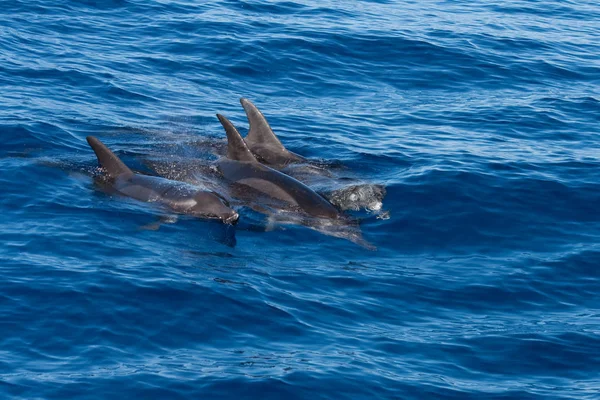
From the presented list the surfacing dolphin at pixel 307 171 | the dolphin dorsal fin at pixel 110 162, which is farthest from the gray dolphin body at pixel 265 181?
the dolphin dorsal fin at pixel 110 162

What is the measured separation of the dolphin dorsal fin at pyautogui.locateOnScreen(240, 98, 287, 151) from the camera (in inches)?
826

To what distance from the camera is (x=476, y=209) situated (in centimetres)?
1811

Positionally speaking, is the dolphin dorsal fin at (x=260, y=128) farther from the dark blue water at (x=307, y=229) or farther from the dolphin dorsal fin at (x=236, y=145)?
the dolphin dorsal fin at (x=236, y=145)

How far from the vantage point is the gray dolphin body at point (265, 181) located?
57.7ft

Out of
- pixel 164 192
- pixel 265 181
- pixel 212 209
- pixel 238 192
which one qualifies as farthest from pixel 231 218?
pixel 265 181

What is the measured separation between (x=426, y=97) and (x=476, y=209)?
836cm

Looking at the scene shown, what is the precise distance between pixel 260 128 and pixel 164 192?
13.8ft

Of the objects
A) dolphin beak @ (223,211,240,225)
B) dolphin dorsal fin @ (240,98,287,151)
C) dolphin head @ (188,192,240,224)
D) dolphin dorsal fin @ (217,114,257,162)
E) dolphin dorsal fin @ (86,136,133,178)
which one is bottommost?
dolphin beak @ (223,211,240,225)

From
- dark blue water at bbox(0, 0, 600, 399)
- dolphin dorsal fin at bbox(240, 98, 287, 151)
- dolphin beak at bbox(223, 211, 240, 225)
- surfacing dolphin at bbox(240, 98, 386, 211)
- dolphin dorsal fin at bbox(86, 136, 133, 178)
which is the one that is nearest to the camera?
dark blue water at bbox(0, 0, 600, 399)

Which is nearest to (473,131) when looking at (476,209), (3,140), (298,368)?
(476,209)

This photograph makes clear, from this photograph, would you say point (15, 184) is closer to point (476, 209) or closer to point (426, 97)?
point (476, 209)

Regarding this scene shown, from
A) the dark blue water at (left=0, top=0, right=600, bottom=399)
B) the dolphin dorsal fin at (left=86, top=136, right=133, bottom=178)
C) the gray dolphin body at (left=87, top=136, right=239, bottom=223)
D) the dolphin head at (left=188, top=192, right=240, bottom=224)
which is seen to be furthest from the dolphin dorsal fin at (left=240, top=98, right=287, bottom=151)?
the dolphin head at (left=188, top=192, right=240, bottom=224)

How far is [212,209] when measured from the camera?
1694 cm

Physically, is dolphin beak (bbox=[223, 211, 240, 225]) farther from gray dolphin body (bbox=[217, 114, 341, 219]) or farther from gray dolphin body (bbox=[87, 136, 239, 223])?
gray dolphin body (bbox=[217, 114, 341, 219])
